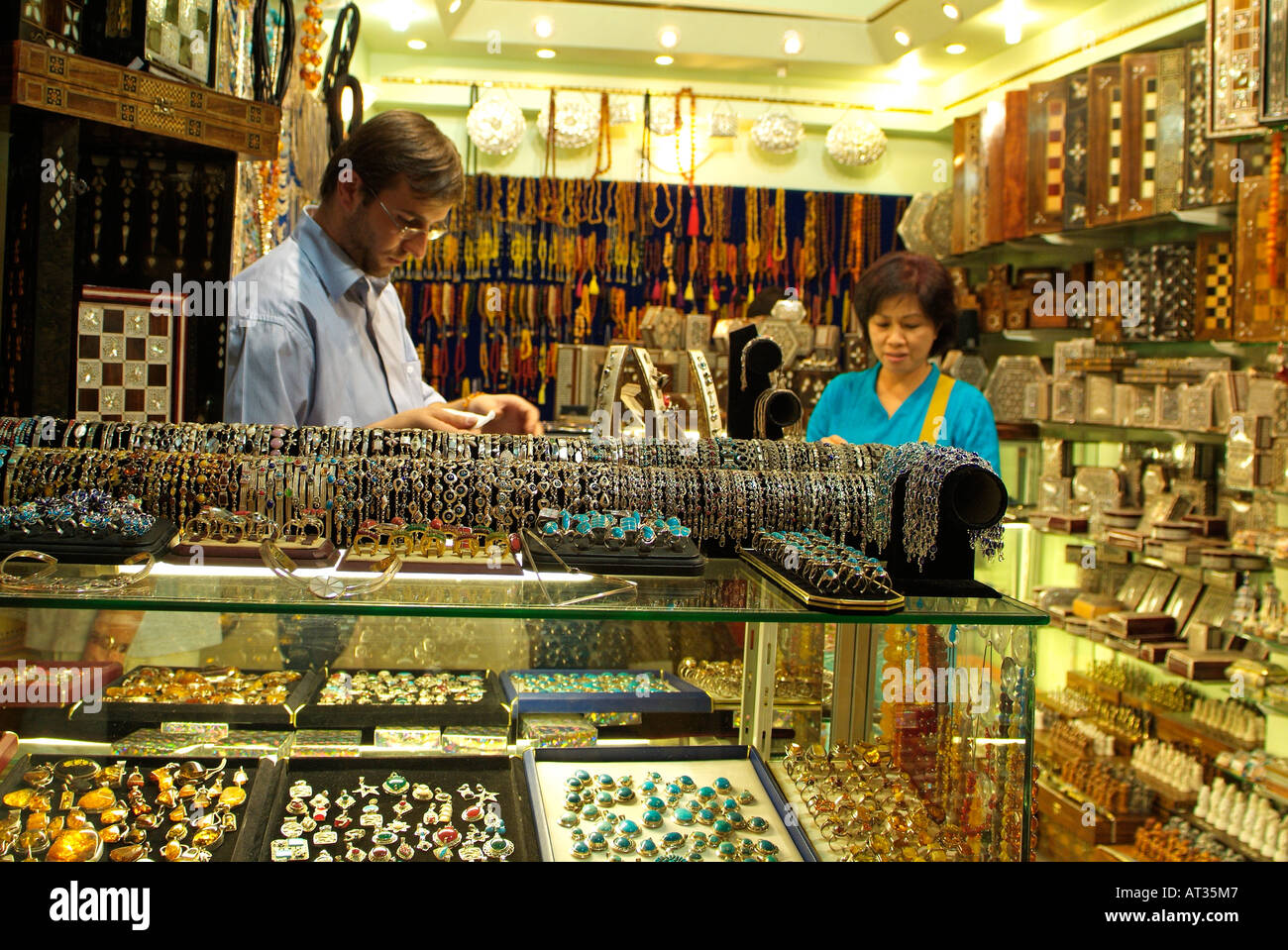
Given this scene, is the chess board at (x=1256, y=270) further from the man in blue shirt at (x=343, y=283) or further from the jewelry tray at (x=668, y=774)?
the jewelry tray at (x=668, y=774)

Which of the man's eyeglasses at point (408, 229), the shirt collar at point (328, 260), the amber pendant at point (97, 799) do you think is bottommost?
the amber pendant at point (97, 799)

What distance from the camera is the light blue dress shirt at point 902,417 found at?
125 inches

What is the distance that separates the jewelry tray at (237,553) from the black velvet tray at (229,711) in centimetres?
33

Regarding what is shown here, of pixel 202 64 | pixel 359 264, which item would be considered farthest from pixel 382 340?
pixel 202 64

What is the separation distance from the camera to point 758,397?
7.27 ft

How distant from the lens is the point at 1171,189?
13.6 feet

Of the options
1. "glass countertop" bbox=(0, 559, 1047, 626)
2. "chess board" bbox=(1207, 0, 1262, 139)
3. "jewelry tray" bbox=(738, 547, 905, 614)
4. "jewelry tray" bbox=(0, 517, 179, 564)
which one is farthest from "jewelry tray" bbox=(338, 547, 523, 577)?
"chess board" bbox=(1207, 0, 1262, 139)

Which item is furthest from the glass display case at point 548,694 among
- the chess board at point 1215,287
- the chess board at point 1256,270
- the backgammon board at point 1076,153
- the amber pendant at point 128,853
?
the backgammon board at point 1076,153

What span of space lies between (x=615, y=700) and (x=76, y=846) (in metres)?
0.82

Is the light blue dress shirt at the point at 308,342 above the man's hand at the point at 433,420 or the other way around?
above

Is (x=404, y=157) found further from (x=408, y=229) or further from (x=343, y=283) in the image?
(x=343, y=283)

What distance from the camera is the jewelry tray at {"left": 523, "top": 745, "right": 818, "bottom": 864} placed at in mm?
1578
